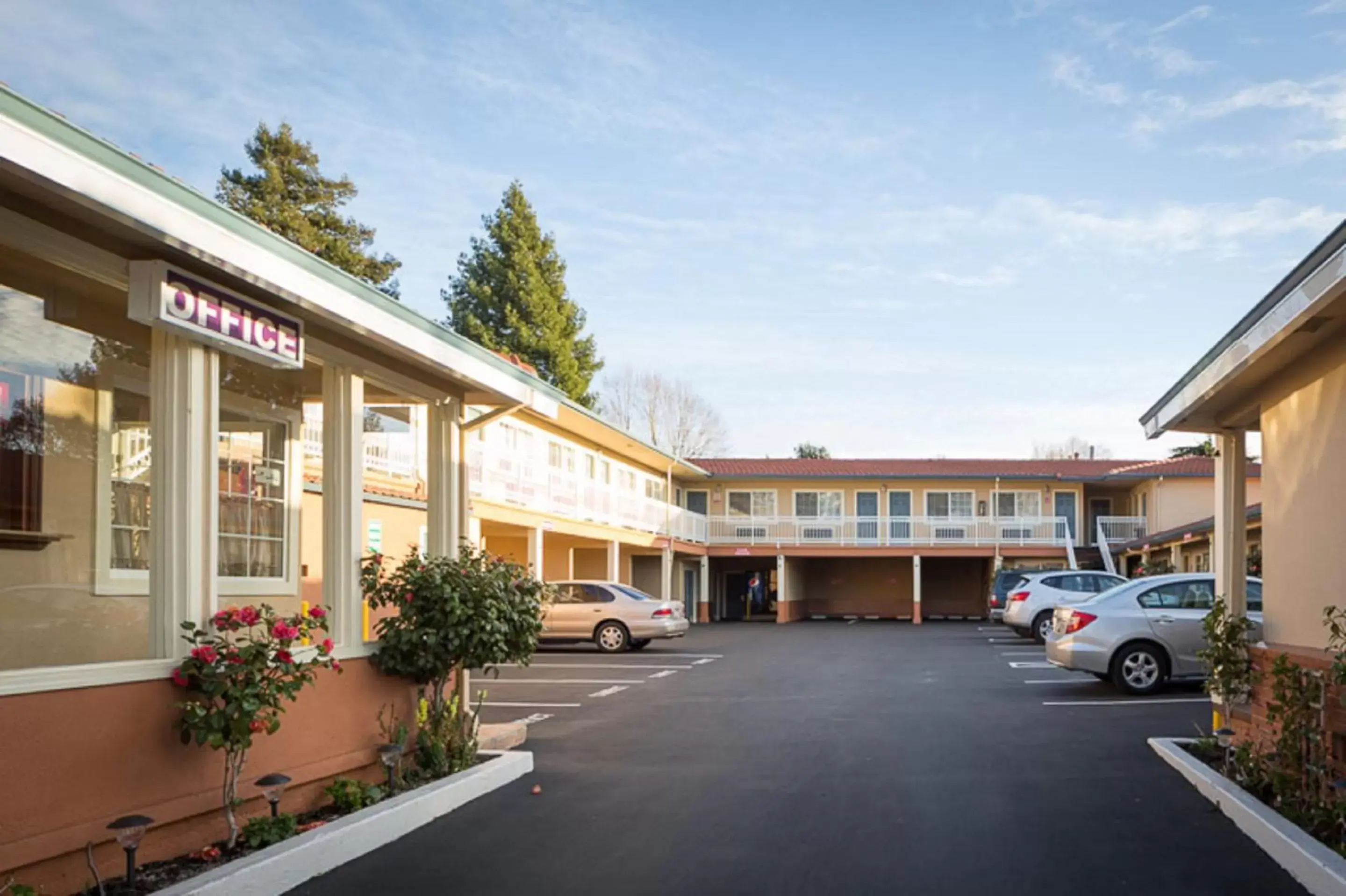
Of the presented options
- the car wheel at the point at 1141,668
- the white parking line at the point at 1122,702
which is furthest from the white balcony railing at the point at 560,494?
the car wheel at the point at 1141,668

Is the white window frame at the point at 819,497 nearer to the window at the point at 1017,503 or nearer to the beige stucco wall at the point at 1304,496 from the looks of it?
the window at the point at 1017,503

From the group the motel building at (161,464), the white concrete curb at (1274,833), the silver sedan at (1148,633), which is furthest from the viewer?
the silver sedan at (1148,633)

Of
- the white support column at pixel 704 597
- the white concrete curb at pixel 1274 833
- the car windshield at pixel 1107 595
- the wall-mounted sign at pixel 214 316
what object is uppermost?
the wall-mounted sign at pixel 214 316

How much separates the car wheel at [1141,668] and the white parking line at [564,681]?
6617mm

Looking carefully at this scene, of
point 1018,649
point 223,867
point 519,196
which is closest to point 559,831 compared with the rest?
point 223,867

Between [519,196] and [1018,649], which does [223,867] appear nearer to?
[1018,649]

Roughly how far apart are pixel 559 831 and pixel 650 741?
417 centimetres

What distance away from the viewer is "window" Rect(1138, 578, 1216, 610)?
15.5 meters

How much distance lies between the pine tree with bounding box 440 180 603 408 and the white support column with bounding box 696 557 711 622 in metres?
10.4

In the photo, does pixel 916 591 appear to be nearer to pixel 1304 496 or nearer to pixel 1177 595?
pixel 1177 595

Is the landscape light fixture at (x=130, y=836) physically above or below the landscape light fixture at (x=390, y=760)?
above

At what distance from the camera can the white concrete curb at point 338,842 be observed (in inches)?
224

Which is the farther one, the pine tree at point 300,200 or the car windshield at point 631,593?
the pine tree at point 300,200

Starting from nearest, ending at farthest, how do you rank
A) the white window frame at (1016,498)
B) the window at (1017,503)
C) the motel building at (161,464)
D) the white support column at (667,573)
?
the motel building at (161,464) < the white support column at (667,573) < the white window frame at (1016,498) < the window at (1017,503)
